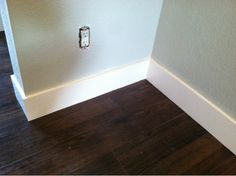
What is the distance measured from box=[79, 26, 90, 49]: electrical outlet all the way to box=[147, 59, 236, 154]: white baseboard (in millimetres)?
548

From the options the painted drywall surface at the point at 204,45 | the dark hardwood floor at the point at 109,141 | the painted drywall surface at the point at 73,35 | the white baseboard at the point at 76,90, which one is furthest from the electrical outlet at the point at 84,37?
the painted drywall surface at the point at 204,45

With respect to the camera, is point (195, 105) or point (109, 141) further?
point (195, 105)

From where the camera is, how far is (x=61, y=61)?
44.4 inches

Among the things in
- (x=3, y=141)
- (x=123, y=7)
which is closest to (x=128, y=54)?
(x=123, y=7)

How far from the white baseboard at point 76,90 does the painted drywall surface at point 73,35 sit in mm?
39

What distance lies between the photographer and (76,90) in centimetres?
129

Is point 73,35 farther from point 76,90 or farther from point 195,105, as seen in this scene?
point 195,105

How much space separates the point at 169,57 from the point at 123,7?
0.44 meters

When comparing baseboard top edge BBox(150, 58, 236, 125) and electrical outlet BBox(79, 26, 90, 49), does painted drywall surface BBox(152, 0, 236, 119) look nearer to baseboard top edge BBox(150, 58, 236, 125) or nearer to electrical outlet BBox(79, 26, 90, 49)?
baseboard top edge BBox(150, 58, 236, 125)

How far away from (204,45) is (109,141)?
707 millimetres

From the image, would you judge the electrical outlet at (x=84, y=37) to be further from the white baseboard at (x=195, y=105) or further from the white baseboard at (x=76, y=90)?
the white baseboard at (x=195, y=105)

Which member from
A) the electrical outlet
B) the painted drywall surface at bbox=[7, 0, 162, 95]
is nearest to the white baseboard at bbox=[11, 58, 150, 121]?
the painted drywall surface at bbox=[7, 0, 162, 95]

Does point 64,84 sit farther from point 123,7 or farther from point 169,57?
point 169,57

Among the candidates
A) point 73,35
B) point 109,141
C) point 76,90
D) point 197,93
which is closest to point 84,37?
point 73,35
